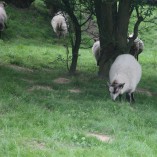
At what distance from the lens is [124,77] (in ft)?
36.5

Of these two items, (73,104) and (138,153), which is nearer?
(138,153)

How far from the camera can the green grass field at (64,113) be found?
21.7 ft

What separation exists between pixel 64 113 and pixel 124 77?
2804 millimetres

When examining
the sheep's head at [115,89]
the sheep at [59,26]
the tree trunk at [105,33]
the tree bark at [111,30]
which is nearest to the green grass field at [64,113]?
the sheep's head at [115,89]

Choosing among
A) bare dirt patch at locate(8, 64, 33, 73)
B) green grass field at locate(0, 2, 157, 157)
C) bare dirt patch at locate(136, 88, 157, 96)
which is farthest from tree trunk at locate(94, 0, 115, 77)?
bare dirt patch at locate(8, 64, 33, 73)

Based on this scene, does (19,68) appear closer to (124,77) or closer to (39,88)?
(39,88)

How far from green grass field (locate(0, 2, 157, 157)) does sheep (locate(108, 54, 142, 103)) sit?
273 mm

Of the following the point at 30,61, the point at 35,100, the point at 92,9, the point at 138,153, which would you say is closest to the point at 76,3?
the point at 92,9

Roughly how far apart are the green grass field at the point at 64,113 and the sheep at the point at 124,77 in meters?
0.27

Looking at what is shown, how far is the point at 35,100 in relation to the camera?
967cm

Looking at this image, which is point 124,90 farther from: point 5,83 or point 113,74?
point 5,83

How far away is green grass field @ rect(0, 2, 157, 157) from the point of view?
6625mm

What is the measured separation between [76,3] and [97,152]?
318 inches

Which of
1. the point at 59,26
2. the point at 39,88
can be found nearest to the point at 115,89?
the point at 39,88
